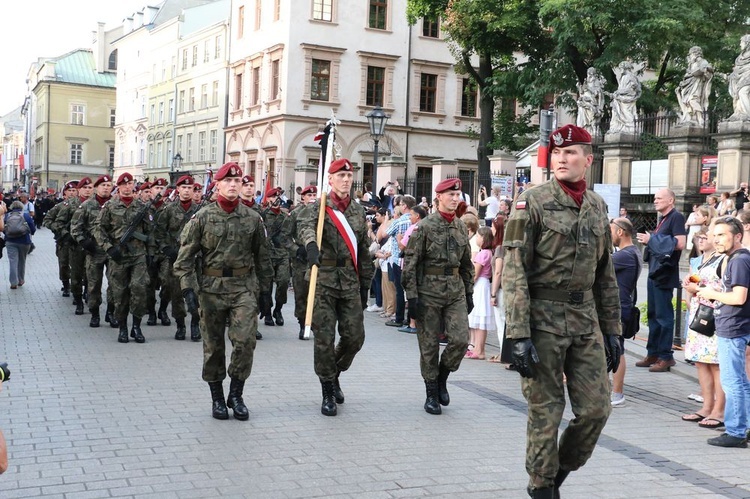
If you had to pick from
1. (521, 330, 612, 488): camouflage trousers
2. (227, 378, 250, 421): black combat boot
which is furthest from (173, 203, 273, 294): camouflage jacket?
(521, 330, 612, 488): camouflage trousers

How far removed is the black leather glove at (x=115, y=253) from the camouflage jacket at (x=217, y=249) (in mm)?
4568

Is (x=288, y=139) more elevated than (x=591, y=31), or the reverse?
(x=591, y=31)

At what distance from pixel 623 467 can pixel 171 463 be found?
3.17 metres

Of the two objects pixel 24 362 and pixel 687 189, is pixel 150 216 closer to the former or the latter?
pixel 24 362

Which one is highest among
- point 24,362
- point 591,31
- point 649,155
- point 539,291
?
point 591,31

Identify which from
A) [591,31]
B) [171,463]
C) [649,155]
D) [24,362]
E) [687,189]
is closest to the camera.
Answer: [171,463]

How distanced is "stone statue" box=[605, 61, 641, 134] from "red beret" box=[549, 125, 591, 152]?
63.1ft

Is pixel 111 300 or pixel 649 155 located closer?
pixel 111 300

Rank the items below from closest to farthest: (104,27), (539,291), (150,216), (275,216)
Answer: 1. (539,291)
2. (150,216)
3. (275,216)
4. (104,27)

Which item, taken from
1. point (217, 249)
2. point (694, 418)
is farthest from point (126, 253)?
point (694, 418)

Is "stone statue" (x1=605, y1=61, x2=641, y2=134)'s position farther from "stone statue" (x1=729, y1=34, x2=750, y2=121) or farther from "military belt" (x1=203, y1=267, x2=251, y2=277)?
"military belt" (x1=203, y1=267, x2=251, y2=277)

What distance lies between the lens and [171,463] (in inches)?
251

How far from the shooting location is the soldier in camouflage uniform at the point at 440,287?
8.53 metres

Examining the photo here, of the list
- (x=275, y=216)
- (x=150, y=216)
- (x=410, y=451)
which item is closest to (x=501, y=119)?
(x=275, y=216)
